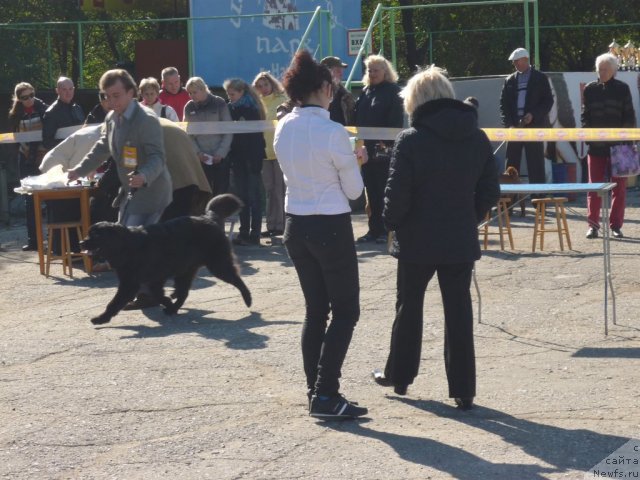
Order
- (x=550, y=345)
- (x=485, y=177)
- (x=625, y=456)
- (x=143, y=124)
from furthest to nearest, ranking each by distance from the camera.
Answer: (x=143, y=124) → (x=550, y=345) → (x=485, y=177) → (x=625, y=456)

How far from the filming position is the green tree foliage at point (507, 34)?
26.5m

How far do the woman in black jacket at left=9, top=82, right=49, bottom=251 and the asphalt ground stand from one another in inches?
140

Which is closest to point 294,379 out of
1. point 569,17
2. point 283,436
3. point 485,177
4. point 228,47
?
point 283,436

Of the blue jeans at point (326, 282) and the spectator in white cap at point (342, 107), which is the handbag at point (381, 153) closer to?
the spectator in white cap at point (342, 107)

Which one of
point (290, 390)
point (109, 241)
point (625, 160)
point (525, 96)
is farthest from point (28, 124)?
point (290, 390)

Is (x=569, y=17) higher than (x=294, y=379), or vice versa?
(x=569, y=17)

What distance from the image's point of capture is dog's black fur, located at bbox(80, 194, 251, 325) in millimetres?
9031

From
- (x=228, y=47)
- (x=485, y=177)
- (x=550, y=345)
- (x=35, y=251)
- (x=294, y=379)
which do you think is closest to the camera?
(x=485, y=177)

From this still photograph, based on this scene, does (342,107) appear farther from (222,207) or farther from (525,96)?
(222,207)

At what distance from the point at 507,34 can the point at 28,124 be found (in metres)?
14.4

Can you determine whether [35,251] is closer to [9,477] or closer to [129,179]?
[129,179]

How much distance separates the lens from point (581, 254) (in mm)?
11516

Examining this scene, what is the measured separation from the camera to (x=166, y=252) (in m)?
9.17

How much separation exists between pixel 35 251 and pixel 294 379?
7.40 metres
